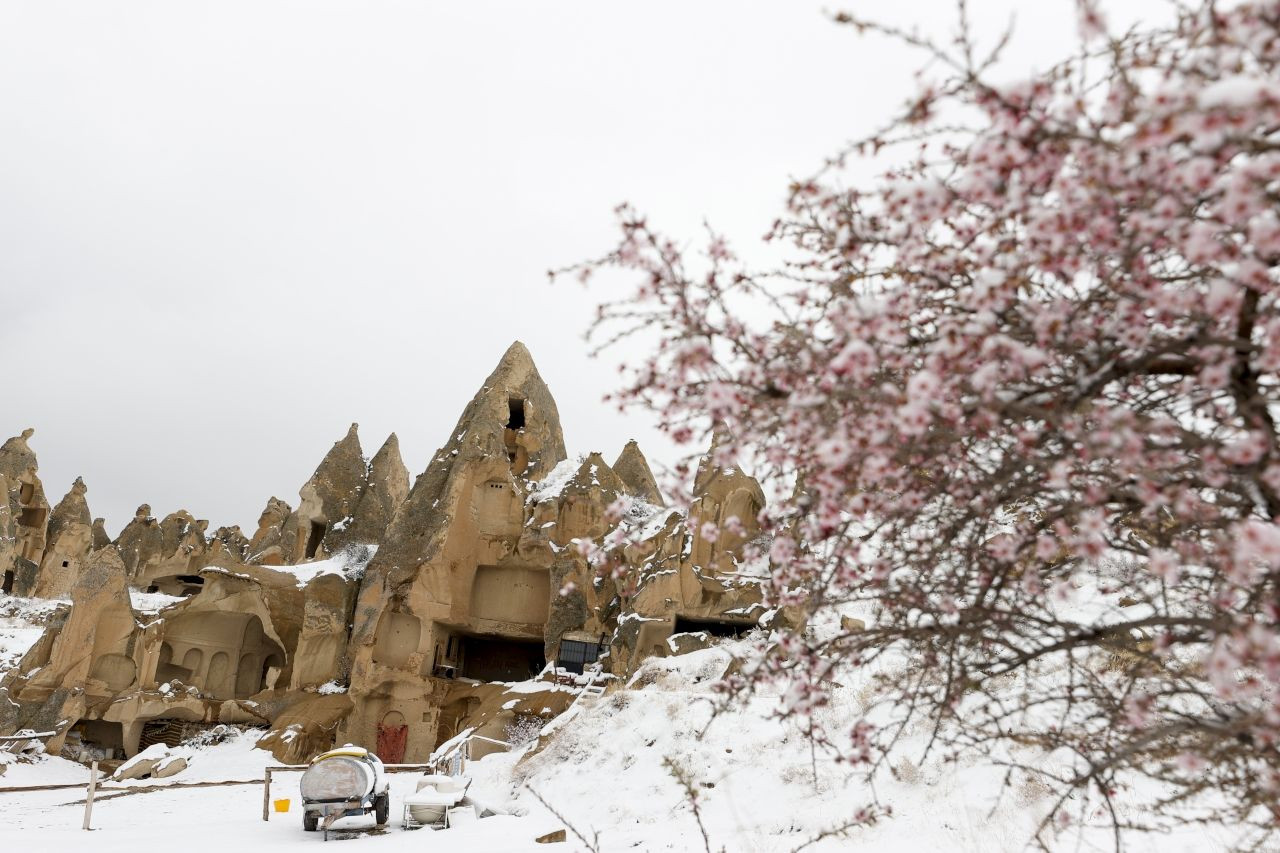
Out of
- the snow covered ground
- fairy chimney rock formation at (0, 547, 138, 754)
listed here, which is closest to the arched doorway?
the snow covered ground

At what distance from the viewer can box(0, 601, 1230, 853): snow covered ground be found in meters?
7.86

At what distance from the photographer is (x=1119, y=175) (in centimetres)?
259

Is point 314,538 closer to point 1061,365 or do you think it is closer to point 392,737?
point 392,737

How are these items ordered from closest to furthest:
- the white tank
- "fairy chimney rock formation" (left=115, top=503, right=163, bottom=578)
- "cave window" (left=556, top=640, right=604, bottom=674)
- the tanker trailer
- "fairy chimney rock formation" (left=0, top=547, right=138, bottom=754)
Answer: the tanker trailer < the white tank < "fairy chimney rock formation" (left=0, top=547, right=138, bottom=754) < "cave window" (left=556, top=640, right=604, bottom=674) < "fairy chimney rock formation" (left=115, top=503, right=163, bottom=578)

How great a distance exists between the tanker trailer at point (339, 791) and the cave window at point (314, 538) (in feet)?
81.0

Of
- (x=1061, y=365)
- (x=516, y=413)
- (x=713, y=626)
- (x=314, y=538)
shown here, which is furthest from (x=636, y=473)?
(x=1061, y=365)

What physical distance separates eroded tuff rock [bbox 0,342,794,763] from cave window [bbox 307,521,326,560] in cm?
39

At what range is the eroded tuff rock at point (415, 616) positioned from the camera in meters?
26.0

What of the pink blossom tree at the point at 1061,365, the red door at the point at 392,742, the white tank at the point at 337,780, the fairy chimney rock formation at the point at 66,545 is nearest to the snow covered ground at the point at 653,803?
the white tank at the point at 337,780

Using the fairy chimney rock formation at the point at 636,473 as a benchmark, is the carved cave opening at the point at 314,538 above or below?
below

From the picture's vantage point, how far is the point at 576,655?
1098 inches

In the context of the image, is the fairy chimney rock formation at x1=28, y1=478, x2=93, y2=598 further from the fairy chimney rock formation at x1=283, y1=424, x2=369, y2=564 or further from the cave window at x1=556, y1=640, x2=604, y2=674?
the cave window at x1=556, y1=640, x2=604, y2=674

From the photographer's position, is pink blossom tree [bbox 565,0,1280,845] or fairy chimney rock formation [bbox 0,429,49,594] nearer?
pink blossom tree [bbox 565,0,1280,845]

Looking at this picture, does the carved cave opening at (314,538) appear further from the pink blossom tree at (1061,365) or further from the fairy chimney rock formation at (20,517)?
the pink blossom tree at (1061,365)
